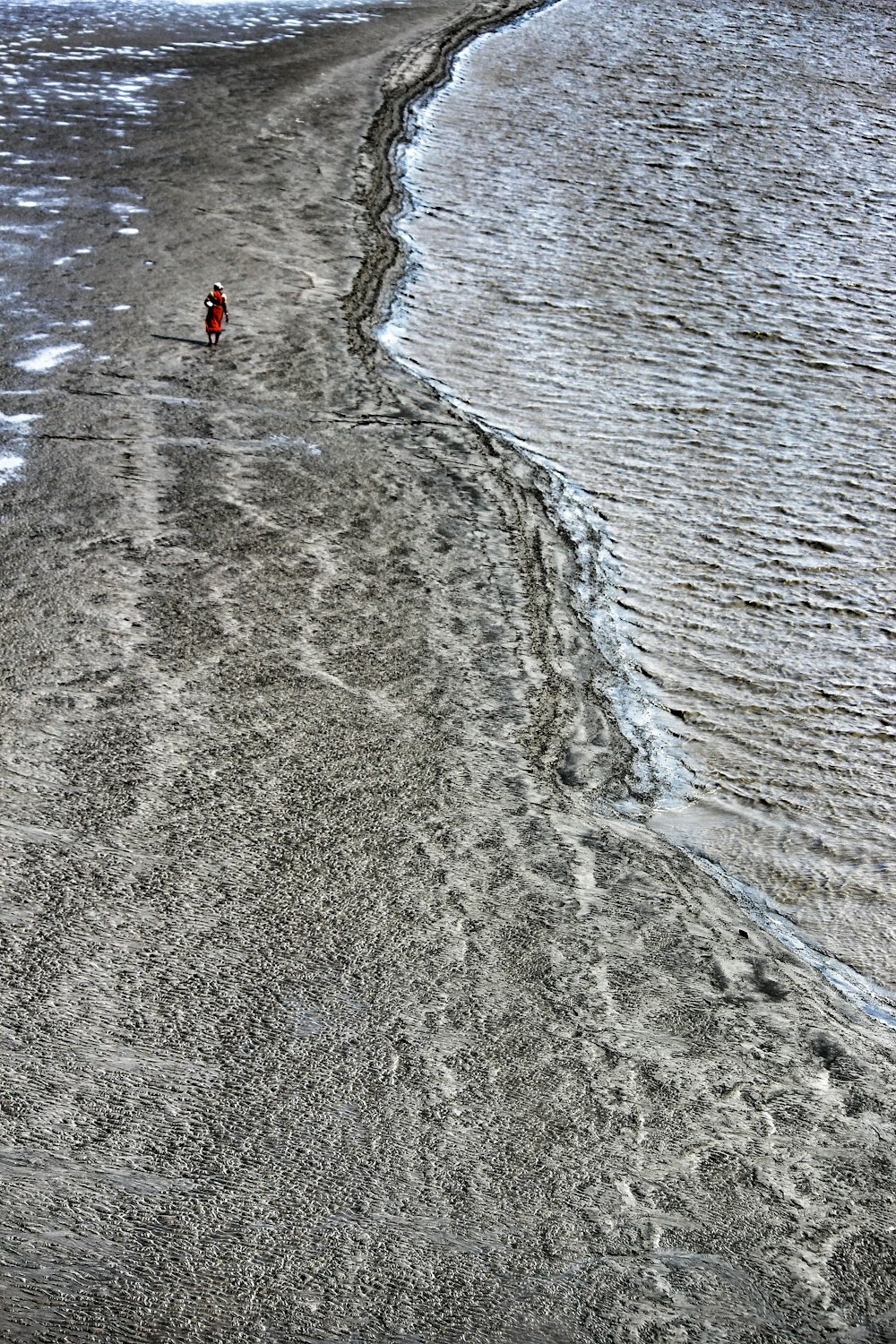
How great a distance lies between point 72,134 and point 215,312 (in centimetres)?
650

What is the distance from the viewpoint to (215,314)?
1218cm

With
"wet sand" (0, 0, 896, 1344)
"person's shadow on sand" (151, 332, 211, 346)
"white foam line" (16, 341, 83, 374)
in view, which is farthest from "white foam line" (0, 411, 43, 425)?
"person's shadow on sand" (151, 332, 211, 346)

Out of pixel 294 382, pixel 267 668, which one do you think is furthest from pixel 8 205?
pixel 267 668

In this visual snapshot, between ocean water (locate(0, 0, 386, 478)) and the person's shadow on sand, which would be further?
the person's shadow on sand

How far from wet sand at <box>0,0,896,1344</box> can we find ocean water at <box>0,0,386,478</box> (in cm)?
123

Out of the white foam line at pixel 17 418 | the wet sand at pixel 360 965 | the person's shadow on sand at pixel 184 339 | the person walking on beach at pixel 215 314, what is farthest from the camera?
the person's shadow on sand at pixel 184 339

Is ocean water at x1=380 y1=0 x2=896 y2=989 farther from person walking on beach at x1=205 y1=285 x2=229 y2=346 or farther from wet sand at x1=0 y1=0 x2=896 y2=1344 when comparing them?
person walking on beach at x1=205 y1=285 x2=229 y2=346

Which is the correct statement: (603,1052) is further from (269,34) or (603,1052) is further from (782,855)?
(269,34)

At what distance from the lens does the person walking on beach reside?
1212 cm

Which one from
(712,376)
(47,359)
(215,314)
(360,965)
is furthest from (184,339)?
(360,965)

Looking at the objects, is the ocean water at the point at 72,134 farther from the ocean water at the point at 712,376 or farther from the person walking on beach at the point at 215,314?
the ocean water at the point at 712,376

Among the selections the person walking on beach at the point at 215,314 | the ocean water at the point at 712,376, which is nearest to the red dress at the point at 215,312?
the person walking on beach at the point at 215,314

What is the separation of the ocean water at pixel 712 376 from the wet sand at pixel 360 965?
1.89 ft

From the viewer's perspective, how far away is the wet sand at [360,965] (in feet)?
17.7
